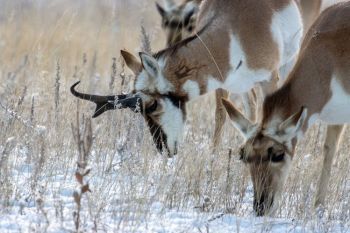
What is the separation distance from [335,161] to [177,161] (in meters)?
1.53

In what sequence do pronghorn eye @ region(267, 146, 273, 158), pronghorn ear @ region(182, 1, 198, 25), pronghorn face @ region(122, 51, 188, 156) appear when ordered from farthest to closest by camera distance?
pronghorn ear @ region(182, 1, 198, 25) < pronghorn face @ region(122, 51, 188, 156) < pronghorn eye @ region(267, 146, 273, 158)

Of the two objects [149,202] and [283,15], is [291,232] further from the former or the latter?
[283,15]

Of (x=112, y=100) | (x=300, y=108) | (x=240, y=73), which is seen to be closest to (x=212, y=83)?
(x=240, y=73)

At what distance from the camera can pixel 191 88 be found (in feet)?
23.4

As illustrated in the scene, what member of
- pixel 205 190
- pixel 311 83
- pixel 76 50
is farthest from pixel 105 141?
pixel 76 50

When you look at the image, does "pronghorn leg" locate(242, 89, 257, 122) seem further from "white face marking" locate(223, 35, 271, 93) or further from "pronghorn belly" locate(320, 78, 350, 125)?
"pronghorn belly" locate(320, 78, 350, 125)

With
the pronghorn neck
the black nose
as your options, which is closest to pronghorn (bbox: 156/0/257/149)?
the pronghorn neck

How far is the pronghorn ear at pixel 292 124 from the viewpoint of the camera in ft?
19.3

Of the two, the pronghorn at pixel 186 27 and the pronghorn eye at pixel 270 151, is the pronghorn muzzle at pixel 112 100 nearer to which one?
the pronghorn at pixel 186 27

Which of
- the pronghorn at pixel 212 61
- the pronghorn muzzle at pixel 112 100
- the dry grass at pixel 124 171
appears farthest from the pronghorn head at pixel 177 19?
the pronghorn muzzle at pixel 112 100

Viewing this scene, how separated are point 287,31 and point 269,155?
2041 mm

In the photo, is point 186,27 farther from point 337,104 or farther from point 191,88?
point 337,104

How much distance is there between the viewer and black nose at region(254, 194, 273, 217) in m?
5.80

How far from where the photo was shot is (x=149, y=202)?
17.9 ft
